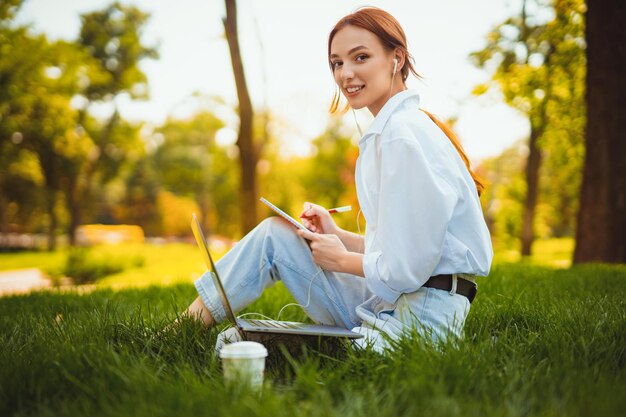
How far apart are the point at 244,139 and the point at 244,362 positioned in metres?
8.65

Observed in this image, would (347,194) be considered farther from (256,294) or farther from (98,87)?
(256,294)

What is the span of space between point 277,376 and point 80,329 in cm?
112

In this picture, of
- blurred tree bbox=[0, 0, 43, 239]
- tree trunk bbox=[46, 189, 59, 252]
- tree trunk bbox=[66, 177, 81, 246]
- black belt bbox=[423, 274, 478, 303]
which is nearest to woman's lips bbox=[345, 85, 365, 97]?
black belt bbox=[423, 274, 478, 303]

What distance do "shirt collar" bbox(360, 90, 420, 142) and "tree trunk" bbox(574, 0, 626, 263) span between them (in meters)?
5.94

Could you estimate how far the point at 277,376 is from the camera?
2.15 metres

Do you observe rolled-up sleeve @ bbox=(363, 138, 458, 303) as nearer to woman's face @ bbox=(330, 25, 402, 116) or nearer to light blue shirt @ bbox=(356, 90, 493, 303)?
light blue shirt @ bbox=(356, 90, 493, 303)

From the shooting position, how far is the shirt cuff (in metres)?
2.12

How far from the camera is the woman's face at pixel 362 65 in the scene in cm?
243

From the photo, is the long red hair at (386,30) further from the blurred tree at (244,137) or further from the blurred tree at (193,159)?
the blurred tree at (193,159)

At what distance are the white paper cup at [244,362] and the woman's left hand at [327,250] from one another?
574mm

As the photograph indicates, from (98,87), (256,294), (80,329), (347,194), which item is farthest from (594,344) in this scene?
(347,194)

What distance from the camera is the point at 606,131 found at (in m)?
7.22

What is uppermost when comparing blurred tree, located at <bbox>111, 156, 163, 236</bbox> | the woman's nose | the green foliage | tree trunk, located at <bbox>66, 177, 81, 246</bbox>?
the green foliage

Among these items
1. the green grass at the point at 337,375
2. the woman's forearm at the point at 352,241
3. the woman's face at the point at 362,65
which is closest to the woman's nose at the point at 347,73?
the woman's face at the point at 362,65
